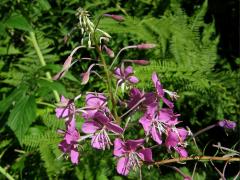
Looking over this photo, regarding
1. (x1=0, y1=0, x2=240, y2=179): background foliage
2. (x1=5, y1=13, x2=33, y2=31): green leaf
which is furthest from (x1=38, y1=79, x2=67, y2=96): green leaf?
(x1=5, y1=13, x2=33, y2=31): green leaf

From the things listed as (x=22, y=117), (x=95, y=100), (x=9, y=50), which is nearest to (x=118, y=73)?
(x=95, y=100)

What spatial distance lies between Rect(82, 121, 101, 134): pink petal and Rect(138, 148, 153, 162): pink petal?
0.16 metres

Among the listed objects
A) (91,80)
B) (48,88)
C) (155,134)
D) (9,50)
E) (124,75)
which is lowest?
(91,80)

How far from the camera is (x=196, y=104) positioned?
3.22 metres

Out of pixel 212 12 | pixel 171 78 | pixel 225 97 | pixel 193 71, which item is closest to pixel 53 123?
pixel 171 78

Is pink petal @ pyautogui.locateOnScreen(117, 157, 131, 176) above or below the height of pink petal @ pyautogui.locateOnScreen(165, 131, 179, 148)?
below

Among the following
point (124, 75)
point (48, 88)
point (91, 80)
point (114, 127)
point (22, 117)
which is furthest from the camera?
point (91, 80)

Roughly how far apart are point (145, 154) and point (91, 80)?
1.86m

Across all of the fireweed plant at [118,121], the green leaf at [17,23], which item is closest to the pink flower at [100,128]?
the fireweed plant at [118,121]

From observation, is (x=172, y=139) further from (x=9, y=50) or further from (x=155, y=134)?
A: (x=9, y=50)

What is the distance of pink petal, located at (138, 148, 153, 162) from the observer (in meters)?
1.43

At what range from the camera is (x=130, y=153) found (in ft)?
4.76

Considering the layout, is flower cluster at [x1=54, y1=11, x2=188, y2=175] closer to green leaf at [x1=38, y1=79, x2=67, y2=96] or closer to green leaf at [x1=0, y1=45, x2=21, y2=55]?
green leaf at [x1=38, y1=79, x2=67, y2=96]

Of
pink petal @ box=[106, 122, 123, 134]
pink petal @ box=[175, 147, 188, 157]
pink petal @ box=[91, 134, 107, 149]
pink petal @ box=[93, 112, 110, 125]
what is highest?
pink petal @ box=[93, 112, 110, 125]
